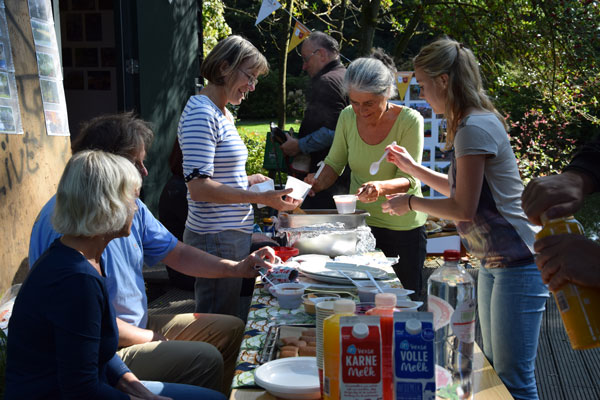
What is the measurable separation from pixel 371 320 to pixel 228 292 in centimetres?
172

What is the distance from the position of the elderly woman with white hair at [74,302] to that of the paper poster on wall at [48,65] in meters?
1.88

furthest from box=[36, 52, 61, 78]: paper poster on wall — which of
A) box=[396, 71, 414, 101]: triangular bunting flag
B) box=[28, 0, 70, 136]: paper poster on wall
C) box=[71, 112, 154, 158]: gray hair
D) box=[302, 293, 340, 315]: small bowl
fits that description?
box=[396, 71, 414, 101]: triangular bunting flag

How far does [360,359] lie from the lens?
4.32 ft

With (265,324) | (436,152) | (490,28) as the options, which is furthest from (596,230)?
(265,324)

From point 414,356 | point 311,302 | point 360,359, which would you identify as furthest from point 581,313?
point 311,302

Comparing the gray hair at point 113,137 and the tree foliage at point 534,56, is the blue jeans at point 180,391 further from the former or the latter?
the tree foliage at point 534,56

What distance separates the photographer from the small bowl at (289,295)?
2.26m

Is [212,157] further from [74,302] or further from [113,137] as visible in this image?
[74,302]

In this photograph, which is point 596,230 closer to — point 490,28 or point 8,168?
point 490,28

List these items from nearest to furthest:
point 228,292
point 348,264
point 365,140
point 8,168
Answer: point 348,264, point 228,292, point 8,168, point 365,140

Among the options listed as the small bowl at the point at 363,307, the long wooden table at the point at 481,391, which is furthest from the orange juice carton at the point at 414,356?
the small bowl at the point at 363,307

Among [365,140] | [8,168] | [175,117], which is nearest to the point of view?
[8,168]

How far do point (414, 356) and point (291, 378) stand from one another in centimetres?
47

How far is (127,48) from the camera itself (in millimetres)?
5793
